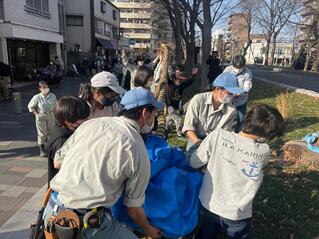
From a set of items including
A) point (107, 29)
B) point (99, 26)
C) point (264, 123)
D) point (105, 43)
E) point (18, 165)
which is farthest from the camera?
point (107, 29)

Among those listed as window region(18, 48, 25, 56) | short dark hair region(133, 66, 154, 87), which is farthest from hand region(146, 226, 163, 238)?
window region(18, 48, 25, 56)

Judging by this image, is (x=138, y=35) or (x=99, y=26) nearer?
(x=99, y=26)

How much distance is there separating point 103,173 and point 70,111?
1036 mm

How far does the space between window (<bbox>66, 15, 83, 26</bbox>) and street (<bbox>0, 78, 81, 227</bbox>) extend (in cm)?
2420

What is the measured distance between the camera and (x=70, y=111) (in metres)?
2.69

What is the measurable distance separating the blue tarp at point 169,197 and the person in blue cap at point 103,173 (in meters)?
0.44

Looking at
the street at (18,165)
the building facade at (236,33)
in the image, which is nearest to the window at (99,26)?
the building facade at (236,33)

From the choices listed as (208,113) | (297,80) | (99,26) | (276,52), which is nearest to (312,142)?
(208,113)

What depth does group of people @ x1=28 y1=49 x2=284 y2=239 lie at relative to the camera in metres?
1.83

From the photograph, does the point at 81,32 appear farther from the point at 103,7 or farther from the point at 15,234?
the point at 15,234

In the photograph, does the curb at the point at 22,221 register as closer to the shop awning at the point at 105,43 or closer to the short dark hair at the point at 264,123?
the short dark hair at the point at 264,123

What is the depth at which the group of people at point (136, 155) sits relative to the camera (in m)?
1.83

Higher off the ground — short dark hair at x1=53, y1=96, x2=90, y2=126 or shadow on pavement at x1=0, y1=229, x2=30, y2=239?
short dark hair at x1=53, y1=96, x2=90, y2=126

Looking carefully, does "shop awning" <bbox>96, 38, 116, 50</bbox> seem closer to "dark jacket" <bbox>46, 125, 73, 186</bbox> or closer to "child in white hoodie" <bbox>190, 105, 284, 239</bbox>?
"dark jacket" <bbox>46, 125, 73, 186</bbox>
